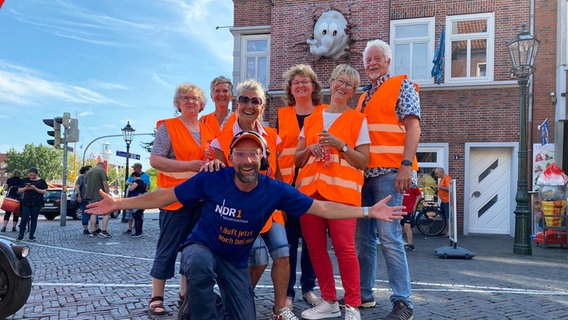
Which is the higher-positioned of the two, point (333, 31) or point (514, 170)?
point (333, 31)

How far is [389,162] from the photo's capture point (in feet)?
11.8

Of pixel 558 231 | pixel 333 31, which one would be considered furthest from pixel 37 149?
pixel 558 231

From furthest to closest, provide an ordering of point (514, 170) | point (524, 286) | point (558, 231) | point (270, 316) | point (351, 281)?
point (514, 170), point (558, 231), point (524, 286), point (270, 316), point (351, 281)

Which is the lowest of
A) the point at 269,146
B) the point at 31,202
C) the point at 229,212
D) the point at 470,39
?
the point at 31,202

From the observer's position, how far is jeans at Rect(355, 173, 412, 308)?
11.3 feet

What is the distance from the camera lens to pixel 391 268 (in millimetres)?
3490

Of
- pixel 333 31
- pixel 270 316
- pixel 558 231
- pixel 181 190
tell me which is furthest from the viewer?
pixel 333 31

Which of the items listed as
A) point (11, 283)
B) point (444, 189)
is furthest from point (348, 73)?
point (444, 189)

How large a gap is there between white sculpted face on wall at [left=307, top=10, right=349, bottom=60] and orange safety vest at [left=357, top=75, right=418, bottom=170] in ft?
A: 37.5

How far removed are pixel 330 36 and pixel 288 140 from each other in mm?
11622

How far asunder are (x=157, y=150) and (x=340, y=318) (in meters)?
2.08

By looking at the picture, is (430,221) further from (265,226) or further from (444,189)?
(265,226)

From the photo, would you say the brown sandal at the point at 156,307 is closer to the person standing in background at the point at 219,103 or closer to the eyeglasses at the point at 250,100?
the person standing in background at the point at 219,103

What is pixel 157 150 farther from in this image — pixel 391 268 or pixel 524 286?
pixel 524 286
